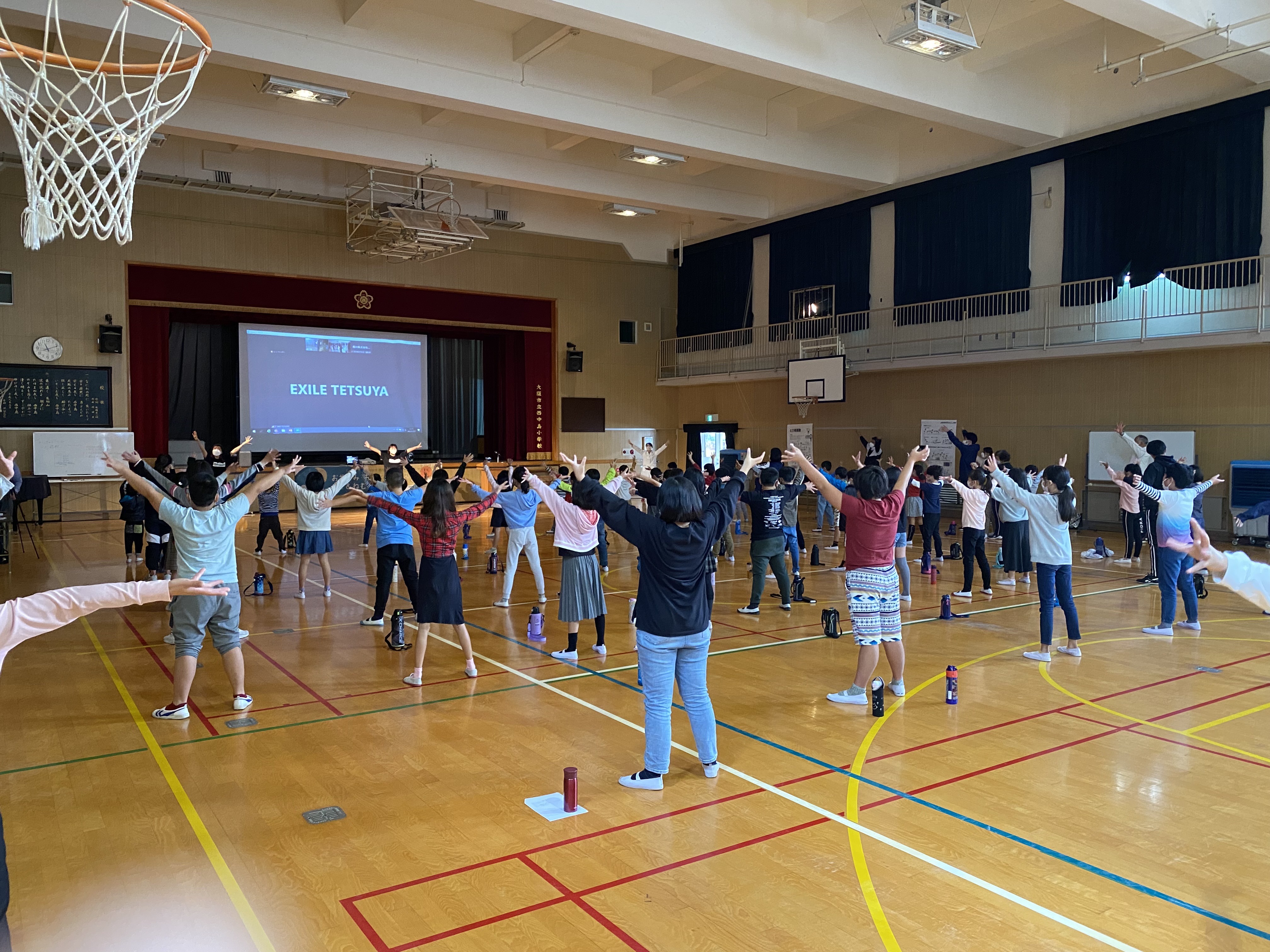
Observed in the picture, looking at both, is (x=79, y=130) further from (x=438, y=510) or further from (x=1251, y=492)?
(x=1251, y=492)

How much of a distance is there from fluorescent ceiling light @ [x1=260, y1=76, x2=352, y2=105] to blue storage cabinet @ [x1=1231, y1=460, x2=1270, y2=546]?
669 inches

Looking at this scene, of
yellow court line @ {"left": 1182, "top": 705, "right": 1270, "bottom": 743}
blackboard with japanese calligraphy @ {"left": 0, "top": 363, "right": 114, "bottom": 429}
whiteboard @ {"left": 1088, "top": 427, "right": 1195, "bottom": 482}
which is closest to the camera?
yellow court line @ {"left": 1182, "top": 705, "right": 1270, "bottom": 743}

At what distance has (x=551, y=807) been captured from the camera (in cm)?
504

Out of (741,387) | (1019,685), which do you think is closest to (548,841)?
(1019,685)

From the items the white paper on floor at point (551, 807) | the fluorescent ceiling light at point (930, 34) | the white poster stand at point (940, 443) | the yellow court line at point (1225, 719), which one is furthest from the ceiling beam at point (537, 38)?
the yellow court line at point (1225, 719)

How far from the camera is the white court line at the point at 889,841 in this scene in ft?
12.4

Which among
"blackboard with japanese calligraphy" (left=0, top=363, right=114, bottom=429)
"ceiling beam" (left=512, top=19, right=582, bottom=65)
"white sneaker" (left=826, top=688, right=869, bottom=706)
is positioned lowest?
"white sneaker" (left=826, top=688, right=869, bottom=706)

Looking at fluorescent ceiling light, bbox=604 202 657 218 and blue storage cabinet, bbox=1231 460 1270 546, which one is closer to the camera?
blue storage cabinet, bbox=1231 460 1270 546

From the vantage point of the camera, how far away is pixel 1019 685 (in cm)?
746

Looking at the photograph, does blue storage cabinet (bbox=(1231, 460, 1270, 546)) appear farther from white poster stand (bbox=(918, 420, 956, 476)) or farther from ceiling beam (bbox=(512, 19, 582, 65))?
ceiling beam (bbox=(512, 19, 582, 65))

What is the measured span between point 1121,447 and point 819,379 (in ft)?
24.2

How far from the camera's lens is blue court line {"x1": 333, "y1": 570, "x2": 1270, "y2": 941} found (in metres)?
3.90

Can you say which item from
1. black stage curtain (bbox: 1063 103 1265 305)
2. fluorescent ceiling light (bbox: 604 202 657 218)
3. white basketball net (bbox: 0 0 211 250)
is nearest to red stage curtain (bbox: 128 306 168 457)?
fluorescent ceiling light (bbox: 604 202 657 218)

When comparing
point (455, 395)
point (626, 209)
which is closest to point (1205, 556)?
point (626, 209)
